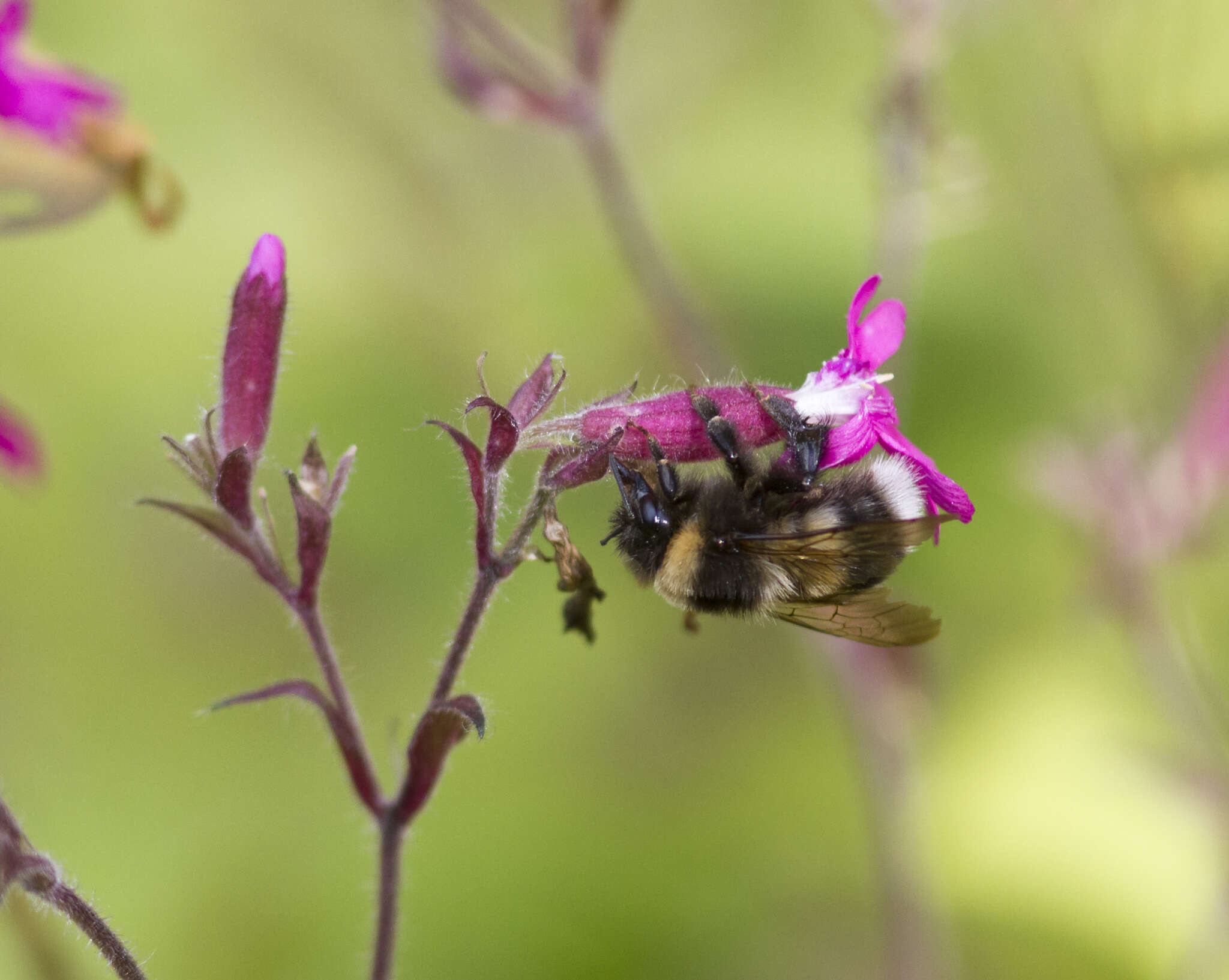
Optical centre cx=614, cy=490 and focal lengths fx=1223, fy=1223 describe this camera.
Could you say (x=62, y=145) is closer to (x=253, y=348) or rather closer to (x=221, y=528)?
(x=253, y=348)

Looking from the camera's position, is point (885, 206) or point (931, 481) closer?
point (931, 481)

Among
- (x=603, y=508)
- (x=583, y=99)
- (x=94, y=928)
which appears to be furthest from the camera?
(x=603, y=508)

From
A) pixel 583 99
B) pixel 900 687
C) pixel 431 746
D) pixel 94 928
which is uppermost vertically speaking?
pixel 583 99

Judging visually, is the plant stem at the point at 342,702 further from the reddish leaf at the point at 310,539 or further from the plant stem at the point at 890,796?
the plant stem at the point at 890,796

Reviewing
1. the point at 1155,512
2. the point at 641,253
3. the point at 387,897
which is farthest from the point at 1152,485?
the point at 387,897

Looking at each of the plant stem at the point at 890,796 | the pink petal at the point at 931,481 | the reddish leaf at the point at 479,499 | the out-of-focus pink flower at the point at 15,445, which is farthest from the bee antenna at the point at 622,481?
the plant stem at the point at 890,796

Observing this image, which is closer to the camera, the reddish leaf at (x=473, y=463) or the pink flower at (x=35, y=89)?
the reddish leaf at (x=473, y=463)

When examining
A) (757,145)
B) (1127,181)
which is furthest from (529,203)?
(1127,181)
